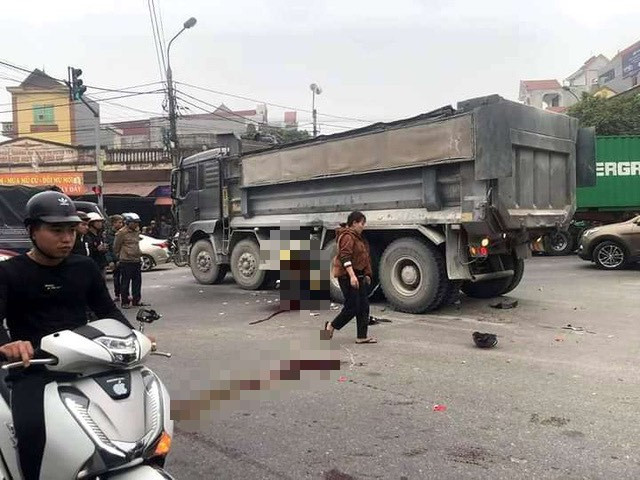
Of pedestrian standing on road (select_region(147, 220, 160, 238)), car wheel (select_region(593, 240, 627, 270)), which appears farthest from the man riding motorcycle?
pedestrian standing on road (select_region(147, 220, 160, 238))

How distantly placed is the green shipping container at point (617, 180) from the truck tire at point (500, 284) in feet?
28.1

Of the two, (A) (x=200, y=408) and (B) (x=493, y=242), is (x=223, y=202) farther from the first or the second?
(A) (x=200, y=408)

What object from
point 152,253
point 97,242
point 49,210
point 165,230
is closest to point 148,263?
point 152,253

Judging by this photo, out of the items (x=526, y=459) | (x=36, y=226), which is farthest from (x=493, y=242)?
(x=36, y=226)

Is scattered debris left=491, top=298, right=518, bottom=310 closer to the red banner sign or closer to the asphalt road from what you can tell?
the asphalt road

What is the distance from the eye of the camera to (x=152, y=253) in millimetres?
17625

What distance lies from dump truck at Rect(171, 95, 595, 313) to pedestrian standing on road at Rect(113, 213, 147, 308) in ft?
7.36

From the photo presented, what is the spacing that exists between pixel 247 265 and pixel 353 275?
16.9 feet

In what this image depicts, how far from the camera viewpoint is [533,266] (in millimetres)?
15070

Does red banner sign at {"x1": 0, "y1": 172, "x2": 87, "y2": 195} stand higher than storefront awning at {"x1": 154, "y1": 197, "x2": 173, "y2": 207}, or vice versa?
red banner sign at {"x1": 0, "y1": 172, "x2": 87, "y2": 195}

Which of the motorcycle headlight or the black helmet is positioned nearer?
the motorcycle headlight

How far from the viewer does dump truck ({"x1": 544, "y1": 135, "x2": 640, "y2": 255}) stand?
16875 mm

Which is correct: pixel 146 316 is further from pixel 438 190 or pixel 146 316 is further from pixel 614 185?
pixel 614 185

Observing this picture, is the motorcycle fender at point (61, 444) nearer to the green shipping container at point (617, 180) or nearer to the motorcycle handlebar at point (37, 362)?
the motorcycle handlebar at point (37, 362)
